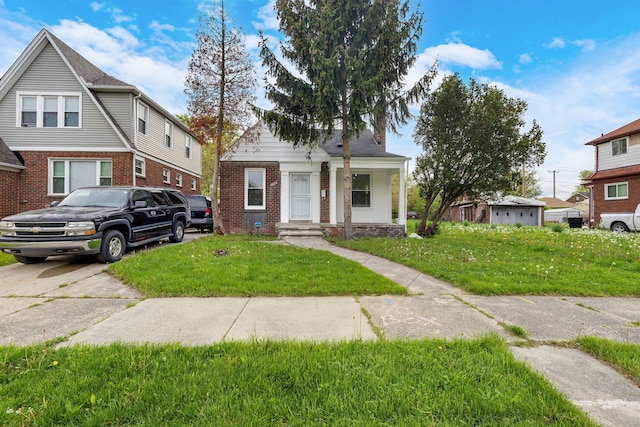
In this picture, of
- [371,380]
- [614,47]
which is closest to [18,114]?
[371,380]

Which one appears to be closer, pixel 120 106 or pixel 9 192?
pixel 9 192

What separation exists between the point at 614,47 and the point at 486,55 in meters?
4.33

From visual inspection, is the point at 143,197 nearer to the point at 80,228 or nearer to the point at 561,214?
the point at 80,228

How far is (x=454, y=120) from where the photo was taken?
1052 centimetres

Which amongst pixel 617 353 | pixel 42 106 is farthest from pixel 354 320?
pixel 42 106

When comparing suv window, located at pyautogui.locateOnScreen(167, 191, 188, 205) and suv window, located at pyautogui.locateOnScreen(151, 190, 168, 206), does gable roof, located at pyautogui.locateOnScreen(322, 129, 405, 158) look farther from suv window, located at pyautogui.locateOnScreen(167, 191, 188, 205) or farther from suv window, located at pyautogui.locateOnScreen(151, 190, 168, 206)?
suv window, located at pyautogui.locateOnScreen(151, 190, 168, 206)

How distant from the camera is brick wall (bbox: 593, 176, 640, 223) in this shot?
16.7 metres

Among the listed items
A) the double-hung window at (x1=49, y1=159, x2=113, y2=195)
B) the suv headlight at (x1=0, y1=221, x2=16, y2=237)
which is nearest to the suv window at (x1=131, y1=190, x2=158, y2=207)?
the suv headlight at (x1=0, y1=221, x2=16, y2=237)

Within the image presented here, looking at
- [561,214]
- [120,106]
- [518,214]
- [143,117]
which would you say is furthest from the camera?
[561,214]

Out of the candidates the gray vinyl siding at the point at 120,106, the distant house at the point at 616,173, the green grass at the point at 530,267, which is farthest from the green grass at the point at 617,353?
the distant house at the point at 616,173

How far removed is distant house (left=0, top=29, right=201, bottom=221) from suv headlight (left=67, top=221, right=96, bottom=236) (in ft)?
25.8

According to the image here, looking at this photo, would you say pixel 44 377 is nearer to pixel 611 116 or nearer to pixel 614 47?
pixel 614 47

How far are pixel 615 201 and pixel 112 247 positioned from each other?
2643 cm

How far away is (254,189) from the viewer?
12.1 metres
